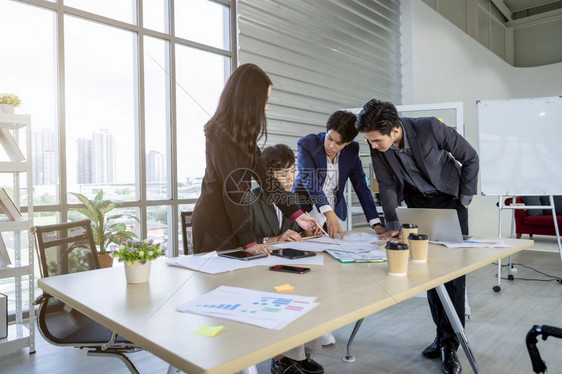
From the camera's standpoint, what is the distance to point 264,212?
2.26m

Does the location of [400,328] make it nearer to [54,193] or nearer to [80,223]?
[80,223]

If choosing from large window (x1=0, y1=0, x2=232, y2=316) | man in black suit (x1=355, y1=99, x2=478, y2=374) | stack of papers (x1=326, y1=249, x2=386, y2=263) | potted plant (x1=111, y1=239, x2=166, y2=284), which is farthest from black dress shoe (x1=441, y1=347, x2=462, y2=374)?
large window (x1=0, y1=0, x2=232, y2=316)

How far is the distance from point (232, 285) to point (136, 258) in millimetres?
280

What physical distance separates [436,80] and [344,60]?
1.72 m

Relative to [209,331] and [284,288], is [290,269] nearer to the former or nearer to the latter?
[284,288]

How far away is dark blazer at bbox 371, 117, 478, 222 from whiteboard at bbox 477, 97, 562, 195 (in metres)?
1.75

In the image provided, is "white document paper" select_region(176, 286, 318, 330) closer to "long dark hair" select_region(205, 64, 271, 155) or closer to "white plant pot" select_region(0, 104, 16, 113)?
"long dark hair" select_region(205, 64, 271, 155)

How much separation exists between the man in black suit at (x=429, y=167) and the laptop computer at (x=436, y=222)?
0.14 m

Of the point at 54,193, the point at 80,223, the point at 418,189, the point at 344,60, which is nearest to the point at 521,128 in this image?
the point at 418,189

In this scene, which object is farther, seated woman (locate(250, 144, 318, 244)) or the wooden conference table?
seated woman (locate(250, 144, 318, 244))

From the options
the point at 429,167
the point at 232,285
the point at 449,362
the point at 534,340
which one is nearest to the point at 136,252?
the point at 232,285

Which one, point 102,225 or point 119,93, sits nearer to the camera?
point 102,225

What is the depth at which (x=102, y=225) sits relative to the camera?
10.7 feet

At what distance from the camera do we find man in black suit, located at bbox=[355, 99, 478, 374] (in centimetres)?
192
